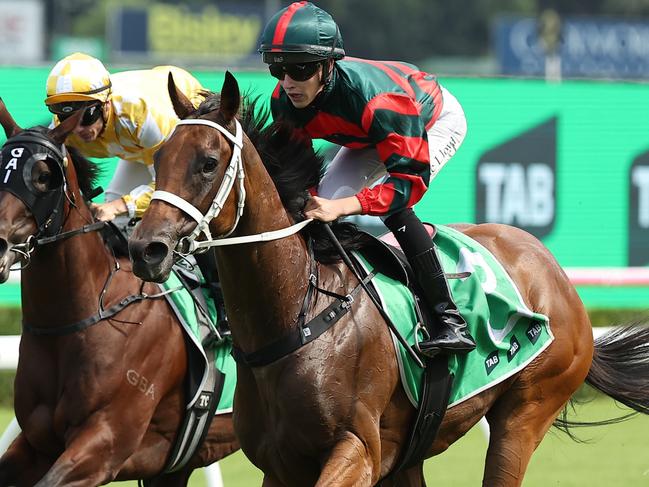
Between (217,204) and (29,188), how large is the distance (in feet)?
3.41

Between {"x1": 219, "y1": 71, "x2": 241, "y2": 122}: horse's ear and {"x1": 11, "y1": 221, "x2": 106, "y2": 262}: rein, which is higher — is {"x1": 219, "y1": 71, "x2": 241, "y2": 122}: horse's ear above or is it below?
above

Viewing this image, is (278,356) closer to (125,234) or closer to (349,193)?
(349,193)

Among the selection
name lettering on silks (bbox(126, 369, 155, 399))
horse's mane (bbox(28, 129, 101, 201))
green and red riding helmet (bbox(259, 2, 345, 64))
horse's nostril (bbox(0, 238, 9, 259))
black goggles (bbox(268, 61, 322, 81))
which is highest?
green and red riding helmet (bbox(259, 2, 345, 64))

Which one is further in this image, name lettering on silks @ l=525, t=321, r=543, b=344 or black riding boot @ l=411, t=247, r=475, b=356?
name lettering on silks @ l=525, t=321, r=543, b=344

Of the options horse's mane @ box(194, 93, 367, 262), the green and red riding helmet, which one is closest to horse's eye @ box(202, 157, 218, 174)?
horse's mane @ box(194, 93, 367, 262)

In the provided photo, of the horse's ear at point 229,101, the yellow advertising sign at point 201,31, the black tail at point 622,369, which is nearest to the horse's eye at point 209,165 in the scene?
the horse's ear at point 229,101

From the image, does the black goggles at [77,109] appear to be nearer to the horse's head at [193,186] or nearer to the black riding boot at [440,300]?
the horse's head at [193,186]

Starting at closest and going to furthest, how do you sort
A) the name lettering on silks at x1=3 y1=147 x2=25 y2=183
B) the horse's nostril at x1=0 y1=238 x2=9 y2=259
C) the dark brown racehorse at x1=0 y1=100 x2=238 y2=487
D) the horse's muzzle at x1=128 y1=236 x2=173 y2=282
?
the horse's muzzle at x1=128 y1=236 x2=173 y2=282 → the horse's nostril at x1=0 y1=238 x2=9 y2=259 → the name lettering on silks at x1=3 y1=147 x2=25 y2=183 → the dark brown racehorse at x1=0 y1=100 x2=238 y2=487

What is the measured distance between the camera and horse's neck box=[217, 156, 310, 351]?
364 cm

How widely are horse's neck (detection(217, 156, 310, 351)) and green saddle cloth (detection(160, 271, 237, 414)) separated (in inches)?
40.2

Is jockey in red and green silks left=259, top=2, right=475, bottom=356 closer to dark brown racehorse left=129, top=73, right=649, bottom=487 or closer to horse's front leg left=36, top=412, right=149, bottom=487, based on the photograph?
dark brown racehorse left=129, top=73, right=649, bottom=487

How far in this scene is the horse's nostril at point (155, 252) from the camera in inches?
127

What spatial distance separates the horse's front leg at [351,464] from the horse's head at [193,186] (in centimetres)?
72

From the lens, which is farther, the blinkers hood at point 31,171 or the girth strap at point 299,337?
the blinkers hood at point 31,171
